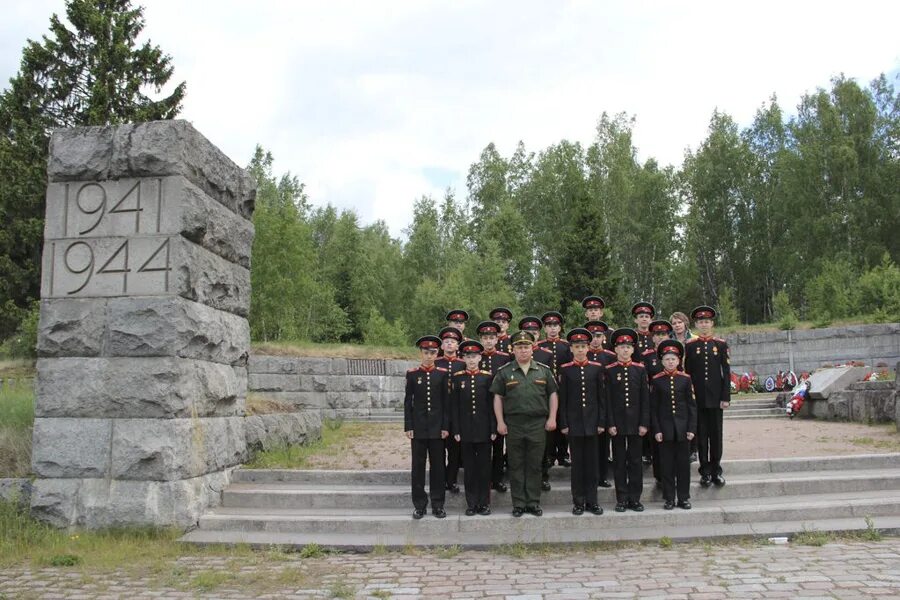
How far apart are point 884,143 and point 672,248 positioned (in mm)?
10782

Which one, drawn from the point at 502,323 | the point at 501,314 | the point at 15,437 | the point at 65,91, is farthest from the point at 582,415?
the point at 65,91

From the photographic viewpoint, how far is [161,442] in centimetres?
647

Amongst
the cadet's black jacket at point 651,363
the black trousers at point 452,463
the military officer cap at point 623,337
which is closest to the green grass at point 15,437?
the black trousers at point 452,463

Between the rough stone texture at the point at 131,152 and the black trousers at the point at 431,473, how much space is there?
3439mm

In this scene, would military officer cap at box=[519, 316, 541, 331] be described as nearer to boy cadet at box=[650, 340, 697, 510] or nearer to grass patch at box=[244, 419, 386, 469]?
boy cadet at box=[650, 340, 697, 510]

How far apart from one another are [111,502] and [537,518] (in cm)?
383

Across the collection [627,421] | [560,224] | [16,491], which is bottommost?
[16,491]

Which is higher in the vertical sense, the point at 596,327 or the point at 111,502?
the point at 596,327

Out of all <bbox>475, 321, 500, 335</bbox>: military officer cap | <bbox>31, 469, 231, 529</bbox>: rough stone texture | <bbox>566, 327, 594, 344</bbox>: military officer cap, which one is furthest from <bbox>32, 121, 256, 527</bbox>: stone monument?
<bbox>566, 327, 594, 344</bbox>: military officer cap

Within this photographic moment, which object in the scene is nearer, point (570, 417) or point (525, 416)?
point (525, 416)

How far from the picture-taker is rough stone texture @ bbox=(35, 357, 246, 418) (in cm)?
654

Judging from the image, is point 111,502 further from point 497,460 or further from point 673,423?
point 673,423

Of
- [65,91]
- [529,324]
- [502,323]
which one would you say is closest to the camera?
[529,324]

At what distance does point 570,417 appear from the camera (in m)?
6.92
